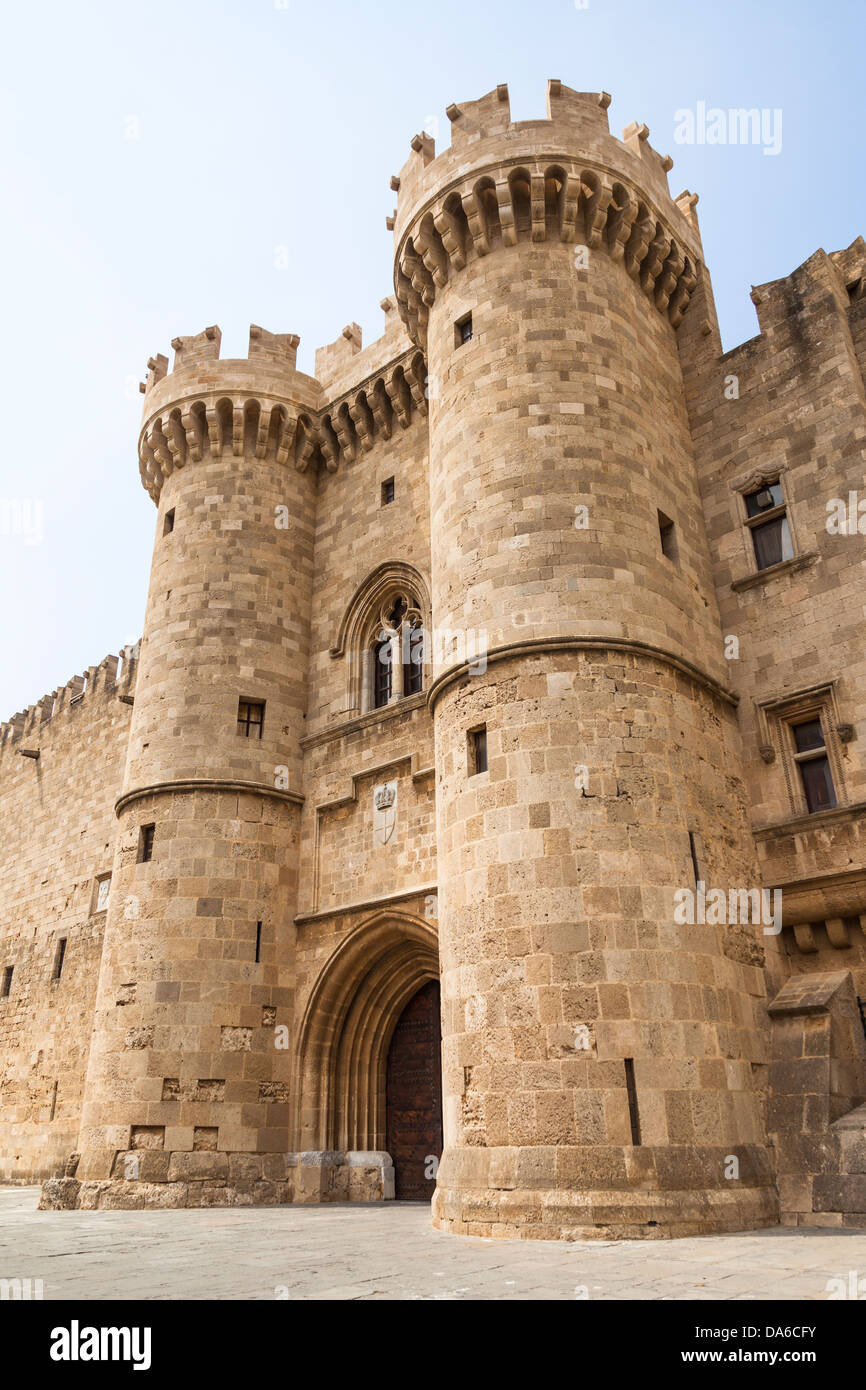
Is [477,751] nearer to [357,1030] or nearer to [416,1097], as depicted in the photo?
[357,1030]

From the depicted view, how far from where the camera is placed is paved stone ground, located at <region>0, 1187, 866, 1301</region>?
5199mm

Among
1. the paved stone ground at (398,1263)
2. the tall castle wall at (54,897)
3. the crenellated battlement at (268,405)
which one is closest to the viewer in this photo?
the paved stone ground at (398,1263)

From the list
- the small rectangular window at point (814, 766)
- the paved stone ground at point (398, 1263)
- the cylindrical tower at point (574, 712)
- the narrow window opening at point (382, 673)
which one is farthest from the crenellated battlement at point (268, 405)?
the paved stone ground at point (398, 1263)

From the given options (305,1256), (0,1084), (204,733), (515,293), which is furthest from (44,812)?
(305,1256)

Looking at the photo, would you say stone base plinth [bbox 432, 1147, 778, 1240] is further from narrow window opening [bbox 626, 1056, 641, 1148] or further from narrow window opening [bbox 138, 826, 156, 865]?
narrow window opening [bbox 138, 826, 156, 865]

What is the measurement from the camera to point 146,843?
14.6m

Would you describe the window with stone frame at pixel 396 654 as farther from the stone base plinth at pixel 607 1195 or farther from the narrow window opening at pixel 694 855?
the stone base plinth at pixel 607 1195

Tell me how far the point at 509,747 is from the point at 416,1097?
6.11 metres

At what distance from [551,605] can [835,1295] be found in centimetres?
688

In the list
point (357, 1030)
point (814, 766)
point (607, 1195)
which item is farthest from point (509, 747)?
point (357, 1030)

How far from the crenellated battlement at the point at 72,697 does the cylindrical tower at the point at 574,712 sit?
38.2ft

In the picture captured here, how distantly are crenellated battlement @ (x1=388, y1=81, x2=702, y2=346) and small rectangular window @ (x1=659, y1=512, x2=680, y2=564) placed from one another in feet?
12.8

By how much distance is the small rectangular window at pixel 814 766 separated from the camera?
35.5 feet

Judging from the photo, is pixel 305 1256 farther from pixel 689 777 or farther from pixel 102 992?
pixel 102 992
